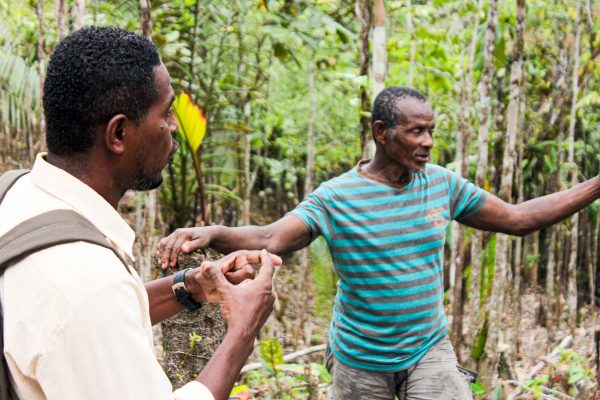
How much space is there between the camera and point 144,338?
4.48 ft

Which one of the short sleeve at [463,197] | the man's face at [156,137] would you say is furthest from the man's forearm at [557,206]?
the man's face at [156,137]

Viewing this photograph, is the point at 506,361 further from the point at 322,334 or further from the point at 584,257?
the point at 584,257

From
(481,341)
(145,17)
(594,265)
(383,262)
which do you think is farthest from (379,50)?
(594,265)

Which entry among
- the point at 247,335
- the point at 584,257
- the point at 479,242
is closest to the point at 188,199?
the point at 479,242

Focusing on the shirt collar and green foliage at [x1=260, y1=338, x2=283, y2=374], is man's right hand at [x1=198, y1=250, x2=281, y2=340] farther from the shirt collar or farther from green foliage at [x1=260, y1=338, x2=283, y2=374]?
green foliage at [x1=260, y1=338, x2=283, y2=374]

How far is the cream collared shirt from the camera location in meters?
1.24

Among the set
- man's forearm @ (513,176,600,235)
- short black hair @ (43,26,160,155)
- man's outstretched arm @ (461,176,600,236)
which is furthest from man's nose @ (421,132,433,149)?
short black hair @ (43,26,160,155)

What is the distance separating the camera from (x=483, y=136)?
5215 mm

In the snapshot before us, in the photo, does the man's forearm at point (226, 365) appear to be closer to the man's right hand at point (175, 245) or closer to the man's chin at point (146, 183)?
the man's chin at point (146, 183)

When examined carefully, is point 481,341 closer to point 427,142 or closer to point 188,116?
point 427,142

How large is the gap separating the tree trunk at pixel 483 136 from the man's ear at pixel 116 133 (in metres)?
3.90

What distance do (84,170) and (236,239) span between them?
153 cm

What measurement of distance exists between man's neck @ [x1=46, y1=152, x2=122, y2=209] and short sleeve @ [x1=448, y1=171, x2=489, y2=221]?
2300mm

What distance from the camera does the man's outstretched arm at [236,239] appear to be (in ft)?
9.02
